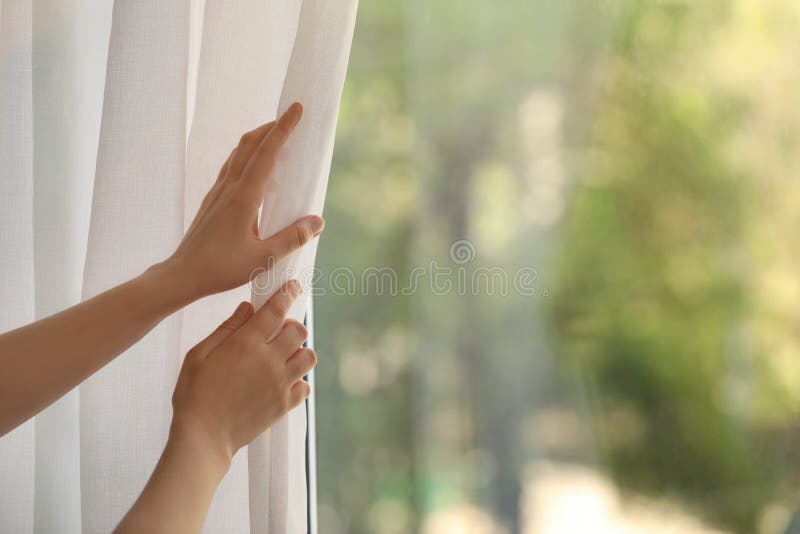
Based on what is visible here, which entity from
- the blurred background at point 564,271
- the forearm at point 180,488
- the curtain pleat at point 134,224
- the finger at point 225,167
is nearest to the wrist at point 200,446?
the forearm at point 180,488

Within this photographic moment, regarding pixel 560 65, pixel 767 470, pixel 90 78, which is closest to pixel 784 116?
pixel 560 65

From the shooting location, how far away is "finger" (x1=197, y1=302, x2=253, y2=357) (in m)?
0.63

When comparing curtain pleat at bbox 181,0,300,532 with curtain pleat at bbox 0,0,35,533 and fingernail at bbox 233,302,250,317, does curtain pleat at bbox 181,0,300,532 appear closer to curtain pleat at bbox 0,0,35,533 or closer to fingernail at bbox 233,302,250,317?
fingernail at bbox 233,302,250,317

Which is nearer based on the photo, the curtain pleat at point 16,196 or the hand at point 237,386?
the hand at point 237,386

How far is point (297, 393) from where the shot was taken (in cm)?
64

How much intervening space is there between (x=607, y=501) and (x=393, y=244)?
0.39 metres

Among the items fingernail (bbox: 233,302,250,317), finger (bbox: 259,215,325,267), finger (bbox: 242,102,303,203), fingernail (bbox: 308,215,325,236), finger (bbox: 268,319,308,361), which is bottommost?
finger (bbox: 268,319,308,361)

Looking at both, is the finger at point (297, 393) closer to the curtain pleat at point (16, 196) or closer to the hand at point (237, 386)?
the hand at point (237, 386)

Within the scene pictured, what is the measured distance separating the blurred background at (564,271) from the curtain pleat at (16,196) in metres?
0.35

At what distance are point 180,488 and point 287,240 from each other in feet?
0.72

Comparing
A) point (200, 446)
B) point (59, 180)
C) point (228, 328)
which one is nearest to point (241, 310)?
point (228, 328)

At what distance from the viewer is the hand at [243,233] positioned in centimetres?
60

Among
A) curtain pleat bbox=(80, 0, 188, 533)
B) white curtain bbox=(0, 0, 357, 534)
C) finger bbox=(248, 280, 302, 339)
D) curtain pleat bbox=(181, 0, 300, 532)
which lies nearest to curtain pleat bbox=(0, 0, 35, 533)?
white curtain bbox=(0, 0, 357, 534)

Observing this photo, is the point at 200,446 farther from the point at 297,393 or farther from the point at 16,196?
the point at 16,196
